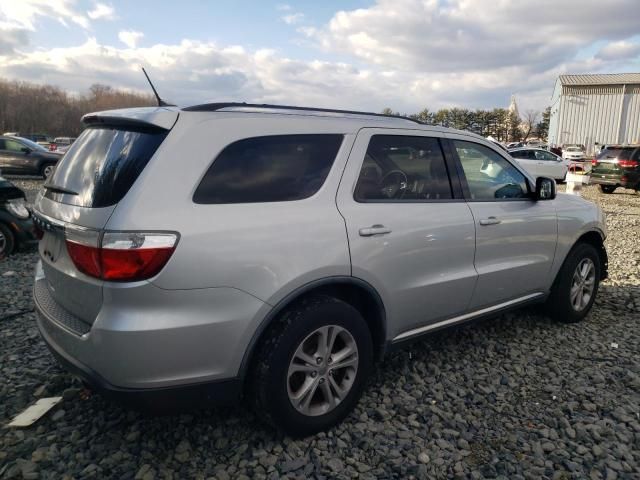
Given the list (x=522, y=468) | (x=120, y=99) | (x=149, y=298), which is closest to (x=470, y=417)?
(x=522, y=468)

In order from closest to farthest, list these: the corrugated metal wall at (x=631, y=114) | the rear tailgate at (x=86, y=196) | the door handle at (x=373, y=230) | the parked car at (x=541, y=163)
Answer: the rear tailgate at (x=86, y=196) → the door handle at (x=373, y=230) → the parked car at (x=541, y=163) → the corrugated metal wall at (x=631, y=114)

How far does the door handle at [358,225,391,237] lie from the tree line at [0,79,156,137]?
76700mm

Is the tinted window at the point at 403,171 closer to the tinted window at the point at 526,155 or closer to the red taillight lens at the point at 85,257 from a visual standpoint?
the red taillight lens at the point at 85,257

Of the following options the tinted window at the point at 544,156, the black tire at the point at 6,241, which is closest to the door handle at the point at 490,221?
the black tire at the point at 6,241

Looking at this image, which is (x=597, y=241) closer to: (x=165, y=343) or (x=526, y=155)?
(x=165, y=343)

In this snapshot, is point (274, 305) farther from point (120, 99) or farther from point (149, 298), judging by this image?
point (120, 99)

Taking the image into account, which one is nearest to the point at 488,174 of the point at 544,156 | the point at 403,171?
the point at 403,171

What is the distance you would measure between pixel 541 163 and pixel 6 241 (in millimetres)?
19950

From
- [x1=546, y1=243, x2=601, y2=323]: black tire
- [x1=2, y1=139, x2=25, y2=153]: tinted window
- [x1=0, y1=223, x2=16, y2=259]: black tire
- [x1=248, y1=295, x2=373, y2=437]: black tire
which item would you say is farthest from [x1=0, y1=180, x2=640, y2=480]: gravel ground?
[x1=2, y1=139, x2=25, y2=153]: tinted window

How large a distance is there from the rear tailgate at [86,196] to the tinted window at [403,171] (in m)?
1.20

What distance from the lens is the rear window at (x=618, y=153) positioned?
16078mm

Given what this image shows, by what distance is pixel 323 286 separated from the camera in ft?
8.30

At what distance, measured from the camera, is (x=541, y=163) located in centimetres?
2053

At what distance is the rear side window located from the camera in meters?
2.28
